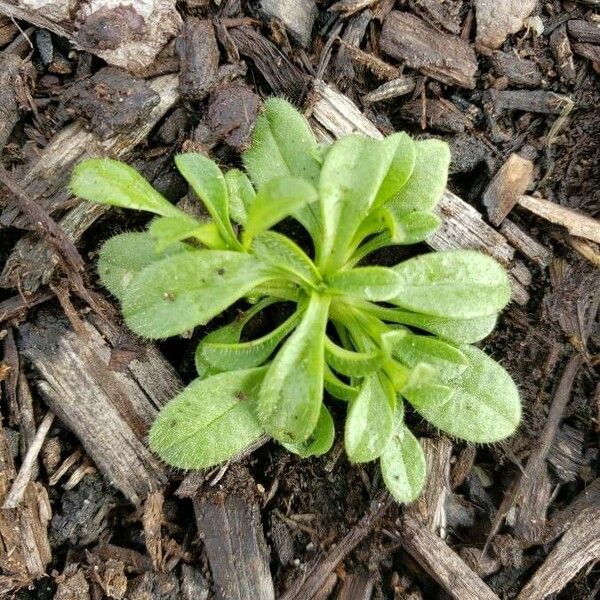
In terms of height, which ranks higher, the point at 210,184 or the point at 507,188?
the point at 507,188

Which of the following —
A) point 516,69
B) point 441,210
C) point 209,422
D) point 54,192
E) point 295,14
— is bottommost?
point 209,422

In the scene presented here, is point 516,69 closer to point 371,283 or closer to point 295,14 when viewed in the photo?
point 295,14

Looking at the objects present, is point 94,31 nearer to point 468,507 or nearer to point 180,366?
point 180,366

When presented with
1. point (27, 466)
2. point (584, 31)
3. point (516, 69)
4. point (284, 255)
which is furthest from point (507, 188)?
point (27, 466)

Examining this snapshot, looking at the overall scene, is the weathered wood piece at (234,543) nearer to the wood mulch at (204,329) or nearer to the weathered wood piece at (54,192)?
the wood mulch at (204,329)

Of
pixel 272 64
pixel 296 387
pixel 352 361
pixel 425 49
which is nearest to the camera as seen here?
pixel 296 387

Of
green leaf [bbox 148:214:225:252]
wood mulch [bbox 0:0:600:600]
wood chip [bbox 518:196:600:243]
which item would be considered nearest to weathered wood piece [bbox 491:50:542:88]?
wood mulch [bbox 0:0:600:600]

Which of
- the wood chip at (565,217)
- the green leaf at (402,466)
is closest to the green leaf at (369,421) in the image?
the green leaf at (402,466)

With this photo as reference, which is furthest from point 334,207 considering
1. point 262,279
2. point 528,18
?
point 528,18
